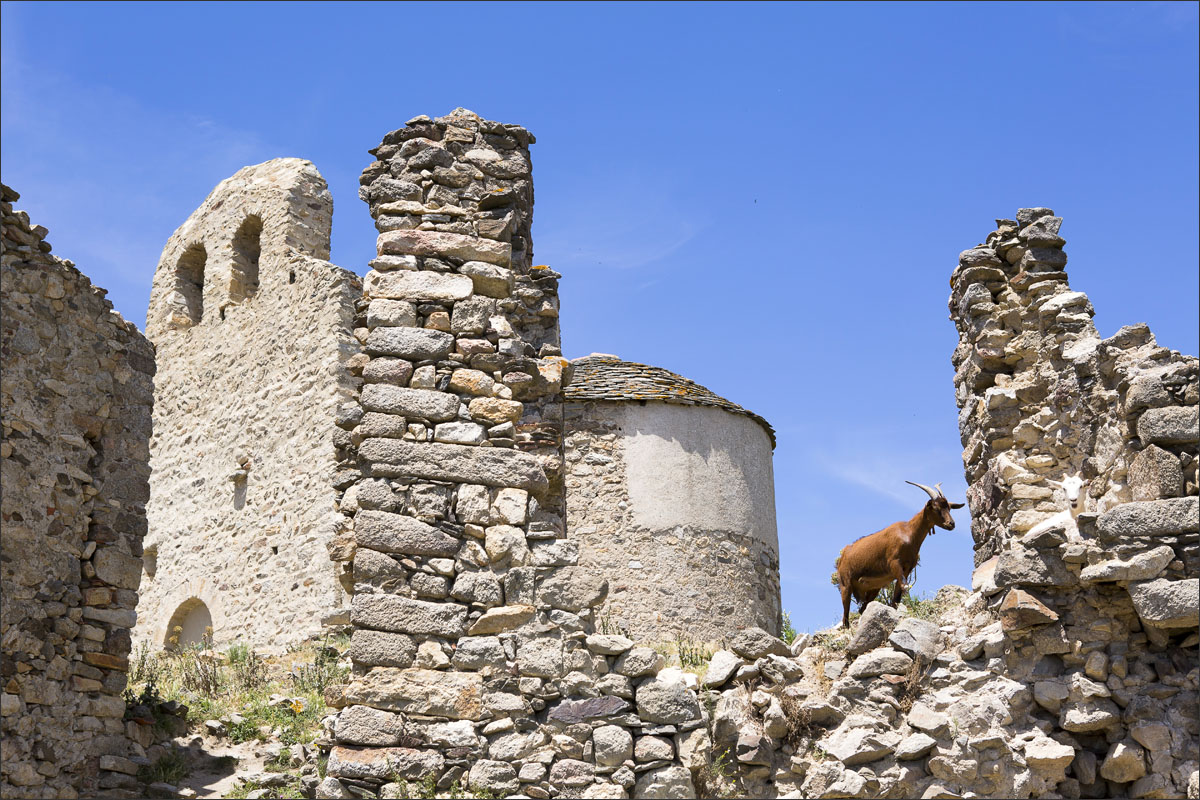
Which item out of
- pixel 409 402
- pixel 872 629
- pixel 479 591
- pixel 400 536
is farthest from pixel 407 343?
pixel 872 629

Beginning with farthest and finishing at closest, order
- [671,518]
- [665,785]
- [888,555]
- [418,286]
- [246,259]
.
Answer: [246,259] < [671,518] < [888,555] < [418,286] < [665,785]

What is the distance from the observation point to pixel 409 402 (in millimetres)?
6738

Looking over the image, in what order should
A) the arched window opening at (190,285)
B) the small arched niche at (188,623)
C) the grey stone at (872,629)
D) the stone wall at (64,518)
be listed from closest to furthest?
the grey stone at (872,629), the stone wall at (64,518), the small arched niche at (188,623), the arched window opening at (190,285)

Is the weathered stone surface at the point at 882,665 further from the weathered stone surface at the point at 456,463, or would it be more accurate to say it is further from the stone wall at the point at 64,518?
the stone wall at the point at 64,518

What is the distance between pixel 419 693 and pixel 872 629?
2.74 m

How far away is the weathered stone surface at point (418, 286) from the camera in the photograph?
22.9 feet

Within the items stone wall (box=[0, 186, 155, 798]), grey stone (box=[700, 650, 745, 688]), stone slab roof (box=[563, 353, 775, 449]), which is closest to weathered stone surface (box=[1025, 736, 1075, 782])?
grey stone (box=[700, 650, 745, 688])

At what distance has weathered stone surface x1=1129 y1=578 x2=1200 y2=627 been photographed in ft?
21.2

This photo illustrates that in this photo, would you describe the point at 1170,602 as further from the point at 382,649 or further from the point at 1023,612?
the point at 382,649

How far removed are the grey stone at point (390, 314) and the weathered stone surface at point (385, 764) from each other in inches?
92.1

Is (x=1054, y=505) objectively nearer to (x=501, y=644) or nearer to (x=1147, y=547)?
(x=1147, y=547)

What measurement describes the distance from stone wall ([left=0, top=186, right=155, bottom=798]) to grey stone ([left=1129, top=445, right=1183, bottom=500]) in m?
7.10

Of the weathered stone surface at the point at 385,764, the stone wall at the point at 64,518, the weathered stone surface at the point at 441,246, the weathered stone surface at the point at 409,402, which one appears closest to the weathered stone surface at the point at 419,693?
the weathered stone surface at the point at 385,764

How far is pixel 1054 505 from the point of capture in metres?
8.00
